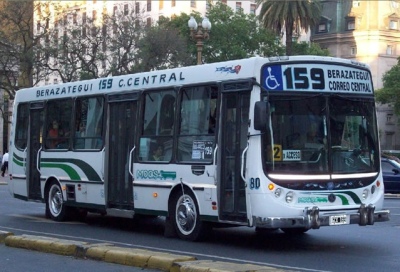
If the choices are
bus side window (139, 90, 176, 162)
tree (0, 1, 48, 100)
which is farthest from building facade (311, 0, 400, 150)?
bus side window (139, 90, 176, 162)

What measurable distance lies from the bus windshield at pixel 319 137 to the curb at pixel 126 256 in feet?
8.71

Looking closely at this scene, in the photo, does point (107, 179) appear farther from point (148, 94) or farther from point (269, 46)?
point (269, 46)

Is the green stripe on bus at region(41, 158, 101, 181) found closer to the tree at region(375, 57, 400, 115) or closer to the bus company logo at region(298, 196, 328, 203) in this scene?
the bus company logo at region(298, 196, 328, 203)

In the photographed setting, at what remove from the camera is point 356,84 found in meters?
14.3

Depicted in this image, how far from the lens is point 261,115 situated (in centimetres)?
1304

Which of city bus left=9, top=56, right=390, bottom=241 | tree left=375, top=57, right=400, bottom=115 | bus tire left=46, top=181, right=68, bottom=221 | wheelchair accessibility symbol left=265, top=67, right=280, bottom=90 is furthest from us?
tree left=375, top=57, right=400, bottom=115

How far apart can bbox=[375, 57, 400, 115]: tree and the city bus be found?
65.6 meters

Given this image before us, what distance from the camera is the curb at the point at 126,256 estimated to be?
10445mm

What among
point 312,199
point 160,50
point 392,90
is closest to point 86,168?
point 312,199

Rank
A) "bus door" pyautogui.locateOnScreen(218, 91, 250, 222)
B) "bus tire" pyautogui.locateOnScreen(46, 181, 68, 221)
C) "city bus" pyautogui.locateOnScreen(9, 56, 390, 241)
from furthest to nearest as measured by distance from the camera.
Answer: "bus tire" pyautogui.locateOnScreen(46, 181, 68, 221) → "bus door" pyautogui.locateOnScreen(218, 91, 250, 222) → "city bus" pyautogui.locateOnScreen(9, 56, 390, 241)

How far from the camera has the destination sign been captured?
44.4ft

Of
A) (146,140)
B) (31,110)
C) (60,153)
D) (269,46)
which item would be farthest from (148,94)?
(269,46)

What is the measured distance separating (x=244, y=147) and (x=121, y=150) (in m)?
3.98

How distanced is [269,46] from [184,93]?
5683 cm
